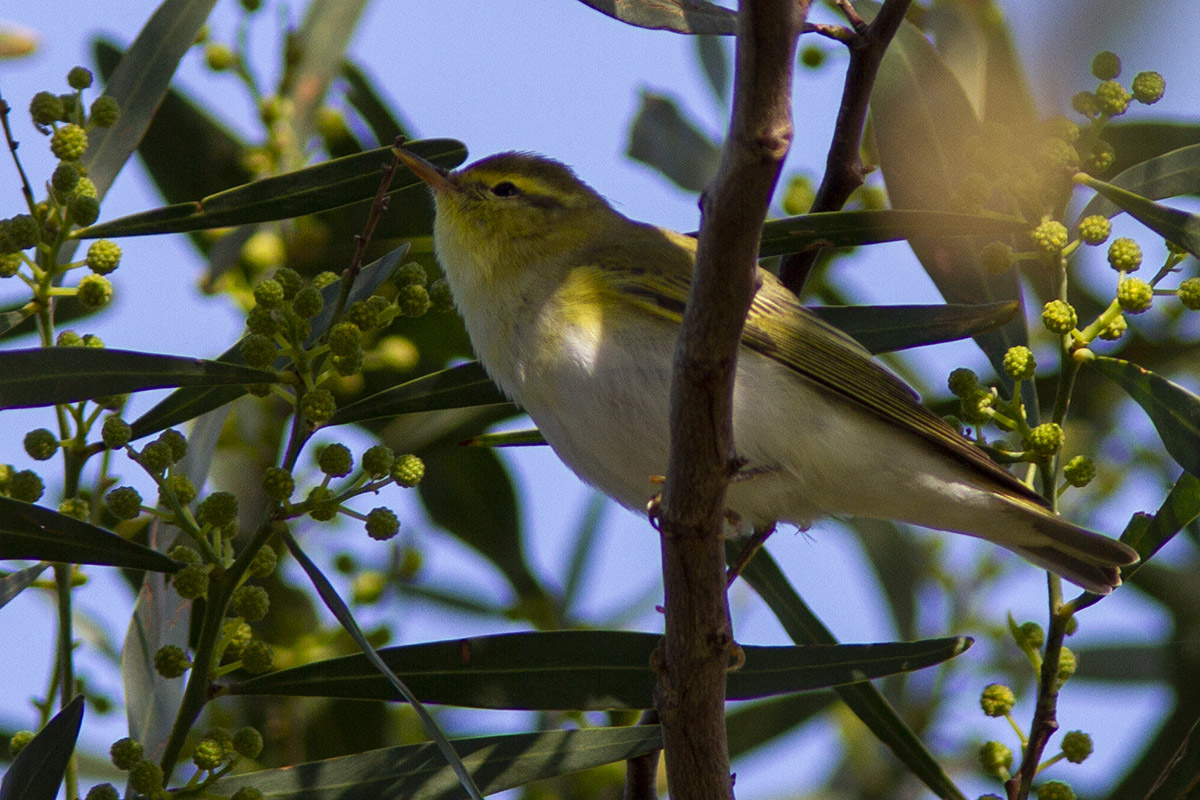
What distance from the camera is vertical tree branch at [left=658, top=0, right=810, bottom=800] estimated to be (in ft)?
4.94

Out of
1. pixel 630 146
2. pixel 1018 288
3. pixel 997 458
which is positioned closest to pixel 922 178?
pixel 1018 288

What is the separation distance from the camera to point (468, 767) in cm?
227

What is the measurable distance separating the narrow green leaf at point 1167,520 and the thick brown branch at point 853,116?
897 mm

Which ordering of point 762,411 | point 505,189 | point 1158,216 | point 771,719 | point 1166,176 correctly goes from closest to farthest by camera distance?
1. point 1158,216
2. point 1166,176
3. point 762,411
4. point 505,189
5. point 771,719

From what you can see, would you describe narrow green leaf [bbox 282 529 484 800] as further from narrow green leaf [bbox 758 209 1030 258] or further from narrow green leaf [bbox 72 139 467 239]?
narrow green leaf [bbox 758 209 1030 258]

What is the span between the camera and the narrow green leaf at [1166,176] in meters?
2.69

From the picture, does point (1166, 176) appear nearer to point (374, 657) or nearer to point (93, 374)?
point (374, 657)

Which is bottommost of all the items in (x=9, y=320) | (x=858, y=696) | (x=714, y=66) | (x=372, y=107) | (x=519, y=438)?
(x=858, y=696)

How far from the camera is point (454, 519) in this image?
3.76 metres

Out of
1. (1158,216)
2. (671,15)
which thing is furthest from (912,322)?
(671,15)

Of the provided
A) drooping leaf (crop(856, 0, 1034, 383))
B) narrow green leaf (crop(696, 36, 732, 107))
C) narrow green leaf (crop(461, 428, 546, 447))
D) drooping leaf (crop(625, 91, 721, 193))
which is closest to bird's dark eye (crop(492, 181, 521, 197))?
drooping leaf (crop(625, 91, 721, 193))

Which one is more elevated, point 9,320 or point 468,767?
point 9,320

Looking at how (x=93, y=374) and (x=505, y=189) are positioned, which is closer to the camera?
(x=93, y=374)

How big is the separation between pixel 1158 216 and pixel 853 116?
61 cm
